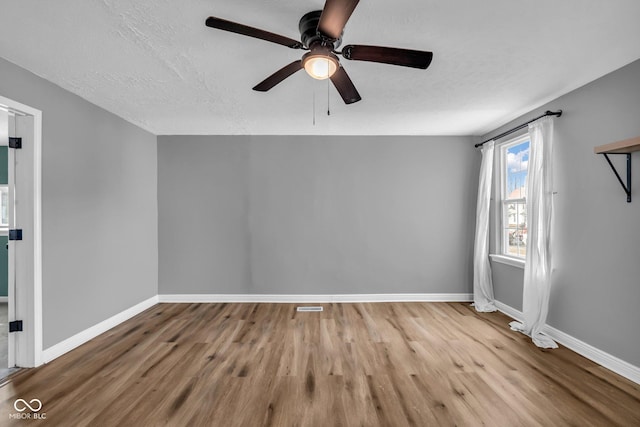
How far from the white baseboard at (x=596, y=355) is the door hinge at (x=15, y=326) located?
198 inches

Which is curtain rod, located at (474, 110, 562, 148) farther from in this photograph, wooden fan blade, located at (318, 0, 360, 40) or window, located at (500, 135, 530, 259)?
wooden fan blade, located at (318, 0, 360, 40)

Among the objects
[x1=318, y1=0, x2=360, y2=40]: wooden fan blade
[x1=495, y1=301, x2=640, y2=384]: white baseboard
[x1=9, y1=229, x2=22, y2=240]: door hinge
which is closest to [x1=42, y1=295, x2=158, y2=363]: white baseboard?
[x1=9, y1=229, x2=22, y2=240]: door hinge

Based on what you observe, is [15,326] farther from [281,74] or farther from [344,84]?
[344,84]

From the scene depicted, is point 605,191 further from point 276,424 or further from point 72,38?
point 72,38

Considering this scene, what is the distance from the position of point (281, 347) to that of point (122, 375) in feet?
4.41

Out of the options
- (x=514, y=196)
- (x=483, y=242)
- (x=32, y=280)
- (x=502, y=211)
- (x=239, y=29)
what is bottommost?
(x=32, y=280)

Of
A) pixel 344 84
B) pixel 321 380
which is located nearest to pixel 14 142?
pixel 344 84

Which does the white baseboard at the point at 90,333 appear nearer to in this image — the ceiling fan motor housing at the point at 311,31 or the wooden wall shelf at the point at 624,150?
the ceiling fan motor housing at the point at 311,31

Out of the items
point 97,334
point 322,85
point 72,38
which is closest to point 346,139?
point 322,85

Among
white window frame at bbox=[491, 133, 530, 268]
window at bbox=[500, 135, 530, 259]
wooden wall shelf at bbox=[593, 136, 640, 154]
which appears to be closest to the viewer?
wooden wall shelf at bbox=[593, 136, 640, 154]

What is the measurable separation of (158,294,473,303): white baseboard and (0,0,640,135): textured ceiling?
2.59m

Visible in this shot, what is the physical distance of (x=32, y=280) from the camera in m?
2.57

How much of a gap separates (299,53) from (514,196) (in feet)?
11.0

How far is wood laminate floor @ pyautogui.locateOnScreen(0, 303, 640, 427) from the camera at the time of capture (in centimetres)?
195
